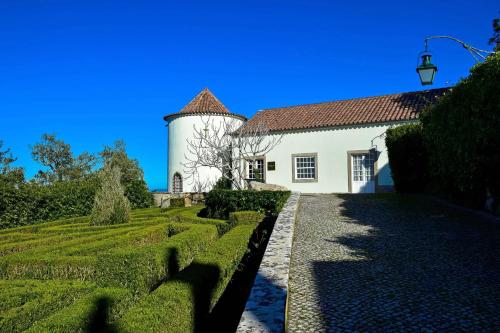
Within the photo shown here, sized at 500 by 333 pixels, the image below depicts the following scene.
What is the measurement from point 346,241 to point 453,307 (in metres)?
3.46

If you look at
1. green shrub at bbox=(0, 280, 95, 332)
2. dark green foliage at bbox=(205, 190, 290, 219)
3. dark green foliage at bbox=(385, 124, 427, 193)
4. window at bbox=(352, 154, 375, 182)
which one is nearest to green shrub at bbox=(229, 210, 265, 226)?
dark green foliage at bbox=(205, 190, 290, 219)

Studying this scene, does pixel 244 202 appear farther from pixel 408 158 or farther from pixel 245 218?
pixel 408 158

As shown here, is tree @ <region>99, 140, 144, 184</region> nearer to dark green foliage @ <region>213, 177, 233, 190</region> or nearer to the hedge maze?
dark green foliage @ <region>213, 177, 233, 190</region>

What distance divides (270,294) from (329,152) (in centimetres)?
1695

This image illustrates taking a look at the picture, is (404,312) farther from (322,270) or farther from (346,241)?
(346,241)

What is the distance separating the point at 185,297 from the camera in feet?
15.0

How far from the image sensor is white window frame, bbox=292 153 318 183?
848 inches

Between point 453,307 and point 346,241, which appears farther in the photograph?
point 346,241

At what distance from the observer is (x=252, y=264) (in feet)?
28.7

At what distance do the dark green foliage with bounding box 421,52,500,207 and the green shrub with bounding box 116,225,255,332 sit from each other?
6.20m

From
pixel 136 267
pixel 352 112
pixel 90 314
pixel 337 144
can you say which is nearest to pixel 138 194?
pixel 337 144

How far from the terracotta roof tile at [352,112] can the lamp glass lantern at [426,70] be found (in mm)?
9537

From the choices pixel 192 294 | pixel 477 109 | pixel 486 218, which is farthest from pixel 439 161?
pixel 192 294

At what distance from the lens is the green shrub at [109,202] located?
35.7 feet
